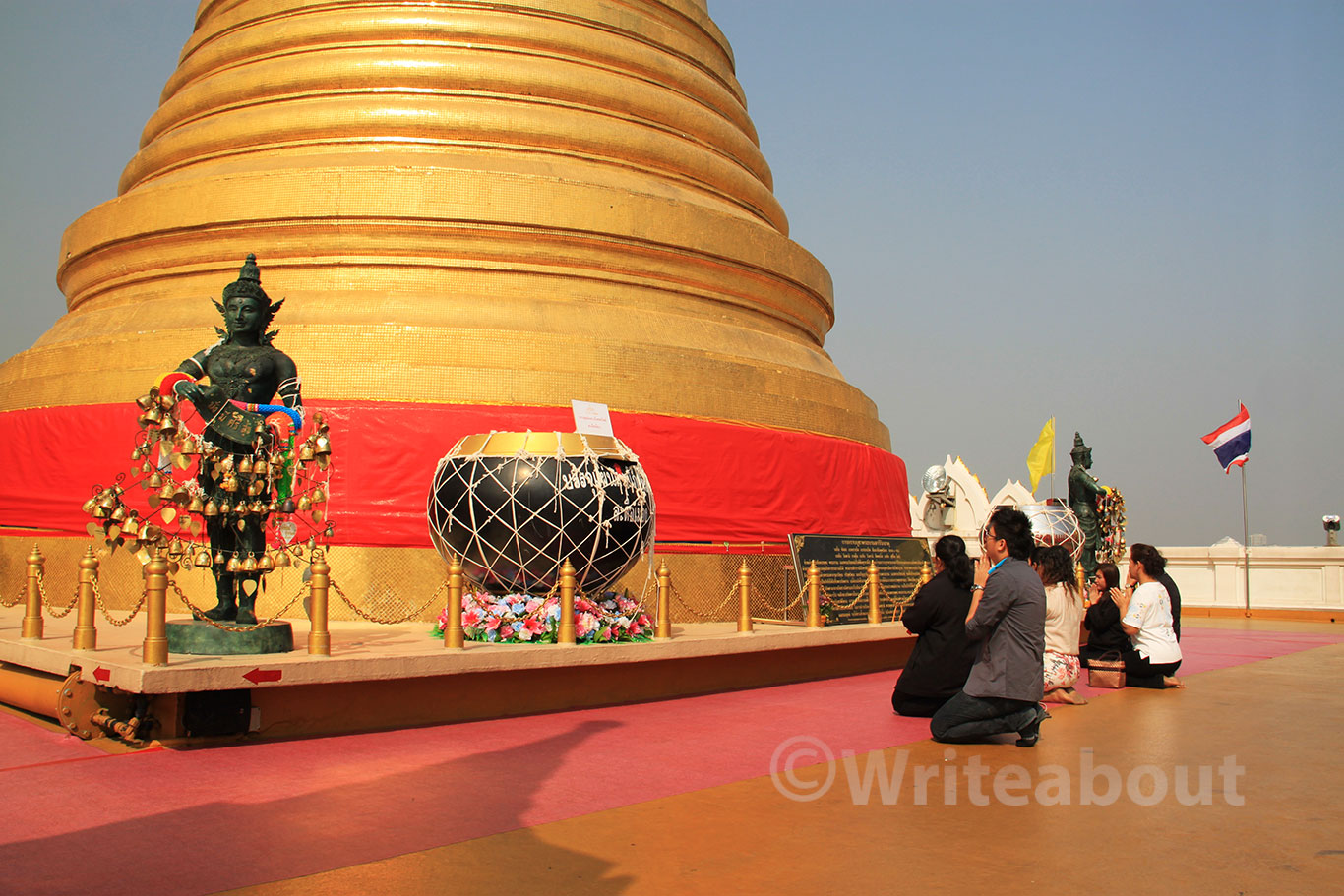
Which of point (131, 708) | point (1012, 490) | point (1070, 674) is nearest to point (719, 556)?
point (1070, 674)

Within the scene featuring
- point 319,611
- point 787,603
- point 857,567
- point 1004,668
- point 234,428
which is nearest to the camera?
point 1004,668

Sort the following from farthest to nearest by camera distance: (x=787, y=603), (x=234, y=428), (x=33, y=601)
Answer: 1. (x=787, y=603)
2. (x=33, y=601)
3. (x=234, y=428)

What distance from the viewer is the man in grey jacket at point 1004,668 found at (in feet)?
20.9

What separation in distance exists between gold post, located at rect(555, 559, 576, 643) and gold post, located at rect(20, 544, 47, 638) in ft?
11.1

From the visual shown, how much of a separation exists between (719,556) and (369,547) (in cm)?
333

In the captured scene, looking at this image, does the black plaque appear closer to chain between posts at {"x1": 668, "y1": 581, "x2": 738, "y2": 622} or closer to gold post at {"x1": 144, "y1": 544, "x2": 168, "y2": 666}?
chain between posts at {"x1": 668, "y1": 581, "x2": 738, "y2": 622}

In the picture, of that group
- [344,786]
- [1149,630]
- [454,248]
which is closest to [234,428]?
[344,786]

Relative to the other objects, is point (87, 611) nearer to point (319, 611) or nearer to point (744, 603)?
point (319, 611)

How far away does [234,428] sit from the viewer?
271 inches

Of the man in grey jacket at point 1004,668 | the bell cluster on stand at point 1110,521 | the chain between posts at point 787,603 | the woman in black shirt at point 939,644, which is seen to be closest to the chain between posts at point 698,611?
the chain between posts at point 787,603

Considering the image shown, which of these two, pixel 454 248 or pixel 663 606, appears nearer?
pixel 663 606

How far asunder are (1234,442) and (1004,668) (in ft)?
53.3

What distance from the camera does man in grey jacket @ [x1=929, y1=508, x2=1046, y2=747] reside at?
6.38m

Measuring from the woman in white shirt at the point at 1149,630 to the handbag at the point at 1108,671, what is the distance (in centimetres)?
8
